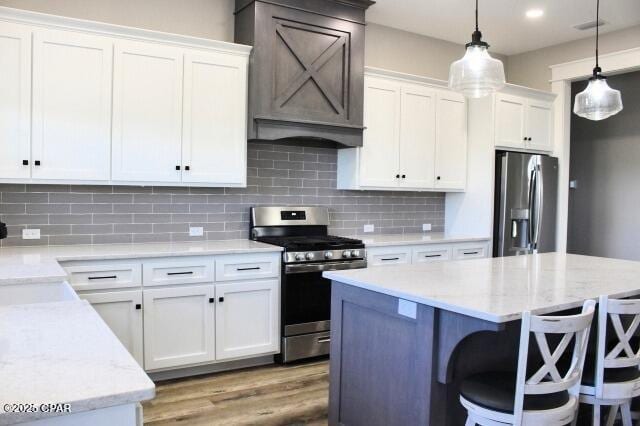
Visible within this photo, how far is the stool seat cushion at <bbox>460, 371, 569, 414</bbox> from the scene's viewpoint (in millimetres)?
1928

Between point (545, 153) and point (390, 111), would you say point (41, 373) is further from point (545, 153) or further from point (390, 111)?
point (545, 153)

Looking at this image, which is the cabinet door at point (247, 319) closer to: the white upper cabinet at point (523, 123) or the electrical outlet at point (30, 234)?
the electrical outlet at point (30, 234)

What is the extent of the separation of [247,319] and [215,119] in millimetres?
1477

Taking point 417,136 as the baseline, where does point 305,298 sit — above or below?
below

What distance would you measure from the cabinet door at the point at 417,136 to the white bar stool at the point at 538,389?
2987 mm

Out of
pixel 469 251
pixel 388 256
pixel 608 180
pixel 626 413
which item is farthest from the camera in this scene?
pixel 608 180

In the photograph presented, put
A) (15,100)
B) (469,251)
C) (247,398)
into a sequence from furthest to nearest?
(469,251), (247,398), (15,100)

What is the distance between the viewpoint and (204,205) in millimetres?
4188

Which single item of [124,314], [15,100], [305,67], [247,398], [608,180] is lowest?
[247,398]

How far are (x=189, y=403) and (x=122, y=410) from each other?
92.2 inches

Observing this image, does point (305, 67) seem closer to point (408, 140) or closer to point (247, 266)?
point (408, 140)

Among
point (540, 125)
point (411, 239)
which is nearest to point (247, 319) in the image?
point (411, 239)

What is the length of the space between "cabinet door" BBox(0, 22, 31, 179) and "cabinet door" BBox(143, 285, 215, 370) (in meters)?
1.14

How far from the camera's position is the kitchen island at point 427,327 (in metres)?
2.08
